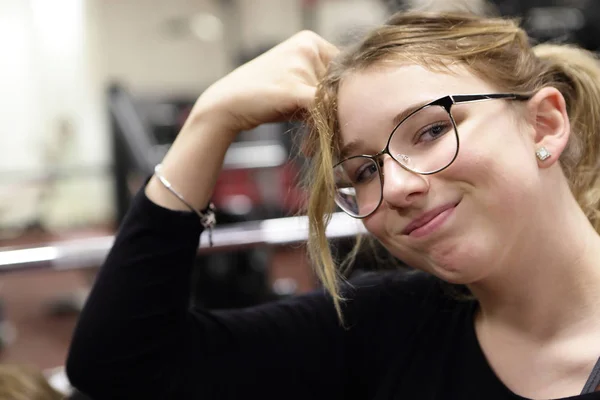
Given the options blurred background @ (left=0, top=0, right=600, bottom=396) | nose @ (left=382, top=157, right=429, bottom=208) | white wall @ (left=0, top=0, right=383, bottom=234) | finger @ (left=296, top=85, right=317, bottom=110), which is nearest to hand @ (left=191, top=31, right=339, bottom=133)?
finger @ (left=296, top=85, right=317, bottom=110)

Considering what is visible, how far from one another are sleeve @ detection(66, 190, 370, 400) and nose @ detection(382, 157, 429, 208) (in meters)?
0.38

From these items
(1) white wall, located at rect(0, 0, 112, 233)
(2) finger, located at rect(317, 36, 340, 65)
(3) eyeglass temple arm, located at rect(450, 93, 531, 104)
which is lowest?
(1) white wall, located at rect(0, 0, 112, 233)

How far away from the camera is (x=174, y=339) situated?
1.10 metres

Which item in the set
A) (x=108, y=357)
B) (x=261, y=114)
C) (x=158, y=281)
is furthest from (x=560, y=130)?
(x=108, y=357)

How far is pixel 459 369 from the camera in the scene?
96 centimetres

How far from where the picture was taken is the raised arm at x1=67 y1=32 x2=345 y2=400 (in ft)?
3.50

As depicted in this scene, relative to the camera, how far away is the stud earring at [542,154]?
33.7 inches

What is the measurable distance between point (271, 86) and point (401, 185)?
0.33 meters

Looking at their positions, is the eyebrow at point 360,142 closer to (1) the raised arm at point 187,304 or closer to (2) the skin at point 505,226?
(2) the skin at point 505,226

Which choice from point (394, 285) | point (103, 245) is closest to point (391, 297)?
point (394, 285)

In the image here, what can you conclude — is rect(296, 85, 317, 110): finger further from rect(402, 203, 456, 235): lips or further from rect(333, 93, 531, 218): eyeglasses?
rect(402, 203, 456, 235): lips

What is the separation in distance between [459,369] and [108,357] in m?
0.56

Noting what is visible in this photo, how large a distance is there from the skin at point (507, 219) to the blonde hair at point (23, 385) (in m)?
0.64

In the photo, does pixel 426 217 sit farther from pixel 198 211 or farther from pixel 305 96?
pixel 198 211
